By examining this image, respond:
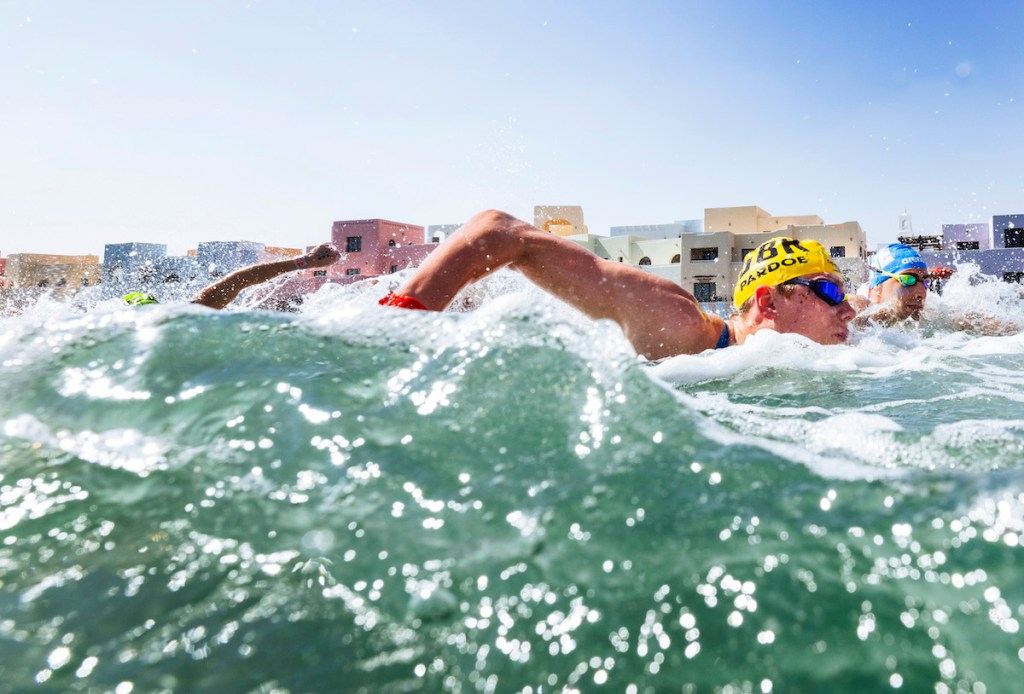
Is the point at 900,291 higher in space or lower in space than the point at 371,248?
lower

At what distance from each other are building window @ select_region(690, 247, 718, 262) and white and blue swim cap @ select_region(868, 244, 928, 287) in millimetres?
28754

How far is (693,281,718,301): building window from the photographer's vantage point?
A: 34906 mm

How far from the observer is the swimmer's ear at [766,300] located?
4148mm

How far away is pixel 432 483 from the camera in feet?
4.11

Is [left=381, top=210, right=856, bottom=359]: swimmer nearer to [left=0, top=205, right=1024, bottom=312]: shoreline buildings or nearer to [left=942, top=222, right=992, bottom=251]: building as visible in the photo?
[left=0, top=205, right=1024, bottom=312]: shoreline buildings

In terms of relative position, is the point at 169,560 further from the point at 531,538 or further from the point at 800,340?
the point at 800,340

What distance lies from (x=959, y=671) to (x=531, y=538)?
1.96 feet

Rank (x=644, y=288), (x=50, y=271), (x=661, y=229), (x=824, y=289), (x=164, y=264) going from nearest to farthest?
(x=644, y=288), (x=824, y=289), (x=164, y=264), (x=50, y=271), (x=661, y=229)

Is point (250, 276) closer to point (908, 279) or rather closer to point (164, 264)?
point (908, 279)

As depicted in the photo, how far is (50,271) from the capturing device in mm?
41375

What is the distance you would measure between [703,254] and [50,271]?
40081mm

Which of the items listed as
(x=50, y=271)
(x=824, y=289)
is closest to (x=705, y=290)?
(x=824, y=289)

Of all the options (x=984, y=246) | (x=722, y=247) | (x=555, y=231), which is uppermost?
A: (x=555, y=231)

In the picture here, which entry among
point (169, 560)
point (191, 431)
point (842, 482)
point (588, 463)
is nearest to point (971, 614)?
point (842, 482)
